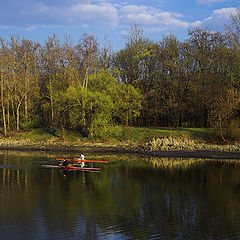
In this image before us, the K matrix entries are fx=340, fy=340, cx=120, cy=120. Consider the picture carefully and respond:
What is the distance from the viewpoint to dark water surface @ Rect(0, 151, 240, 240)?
1560 centimetres

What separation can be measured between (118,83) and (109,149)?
12.8 metres

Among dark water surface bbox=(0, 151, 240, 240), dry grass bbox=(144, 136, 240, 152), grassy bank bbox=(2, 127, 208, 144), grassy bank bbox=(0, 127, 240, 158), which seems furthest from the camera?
grassy bank bbox=(2, 127, 208, 144)

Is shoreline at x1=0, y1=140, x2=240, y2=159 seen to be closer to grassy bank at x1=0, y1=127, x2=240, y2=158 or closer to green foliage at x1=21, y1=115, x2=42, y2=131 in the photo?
grassy bank at x1=0, y1=127, x2=240, y2=158

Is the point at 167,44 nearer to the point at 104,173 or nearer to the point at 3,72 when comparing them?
the point at 3,72

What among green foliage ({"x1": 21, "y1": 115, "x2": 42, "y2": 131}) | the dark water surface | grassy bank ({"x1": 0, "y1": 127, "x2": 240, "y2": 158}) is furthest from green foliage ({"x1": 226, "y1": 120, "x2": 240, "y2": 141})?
green foliage ({"x1": 21, "y1": 115, "x2": 42, "y2": 131})

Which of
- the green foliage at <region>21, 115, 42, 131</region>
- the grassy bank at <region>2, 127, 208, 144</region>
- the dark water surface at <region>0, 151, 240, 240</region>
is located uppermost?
the green foliage at <region>21, 115, 42, 131</region>

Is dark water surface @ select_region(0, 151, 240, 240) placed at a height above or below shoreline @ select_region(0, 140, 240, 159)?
below

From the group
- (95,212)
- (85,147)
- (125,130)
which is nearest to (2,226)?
(95,212)

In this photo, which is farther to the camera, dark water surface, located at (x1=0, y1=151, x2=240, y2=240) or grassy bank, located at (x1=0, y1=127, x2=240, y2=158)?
grassy bank, located at (x1=0, y1=127, x2=240, y2=158)

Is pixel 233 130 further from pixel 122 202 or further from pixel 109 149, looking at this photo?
pixel 122 202

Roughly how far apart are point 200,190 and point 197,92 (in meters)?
31.3

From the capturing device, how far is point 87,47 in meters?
57.8

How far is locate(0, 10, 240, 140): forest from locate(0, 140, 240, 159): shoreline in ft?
12.0

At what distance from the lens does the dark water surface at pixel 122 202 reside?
15602 mm
